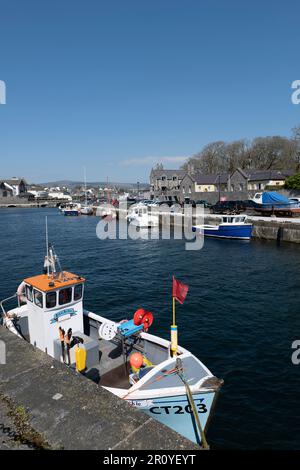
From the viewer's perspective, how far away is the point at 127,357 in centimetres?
1191

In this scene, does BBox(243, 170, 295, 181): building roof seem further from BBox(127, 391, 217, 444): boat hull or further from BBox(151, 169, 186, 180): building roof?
BBox(127, 391, 217, 444): boat hull

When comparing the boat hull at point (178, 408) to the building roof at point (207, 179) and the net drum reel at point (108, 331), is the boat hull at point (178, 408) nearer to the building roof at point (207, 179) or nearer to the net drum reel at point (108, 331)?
the net drum reel at point (108, 331)

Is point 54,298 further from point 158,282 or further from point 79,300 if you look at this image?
point 158,282

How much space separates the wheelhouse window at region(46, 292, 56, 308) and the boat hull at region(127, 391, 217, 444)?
4718mm

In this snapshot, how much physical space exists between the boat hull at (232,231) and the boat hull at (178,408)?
38719mm

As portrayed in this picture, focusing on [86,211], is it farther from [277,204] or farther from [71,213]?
[277,204]

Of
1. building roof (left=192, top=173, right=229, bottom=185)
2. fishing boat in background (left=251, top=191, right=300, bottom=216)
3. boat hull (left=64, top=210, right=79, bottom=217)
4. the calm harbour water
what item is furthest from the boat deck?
boat hull (left=64, top=210, right=79, bottom=217)

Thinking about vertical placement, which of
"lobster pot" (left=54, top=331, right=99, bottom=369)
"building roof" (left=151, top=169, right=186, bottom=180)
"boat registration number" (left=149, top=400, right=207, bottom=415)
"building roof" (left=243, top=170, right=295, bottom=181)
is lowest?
"boat registration number" (left=149, top=400, right=207, bottom=415)

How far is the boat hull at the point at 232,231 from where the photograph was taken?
4503 centimetres

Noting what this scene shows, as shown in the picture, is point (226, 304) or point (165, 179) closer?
point (226, 304)

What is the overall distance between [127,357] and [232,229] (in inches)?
1456

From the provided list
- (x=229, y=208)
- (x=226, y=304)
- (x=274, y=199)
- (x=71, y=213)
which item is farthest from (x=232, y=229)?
(x=71, y=213)

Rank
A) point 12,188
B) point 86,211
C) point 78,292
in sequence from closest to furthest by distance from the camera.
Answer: point 78,292, point 86,211, point 12,188

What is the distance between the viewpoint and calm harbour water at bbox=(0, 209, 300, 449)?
10594 millimetres
